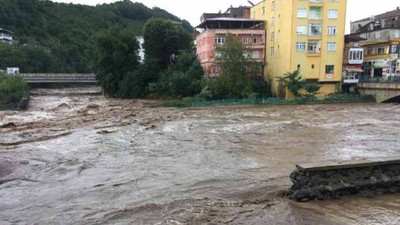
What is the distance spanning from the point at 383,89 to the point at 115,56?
39269 mm

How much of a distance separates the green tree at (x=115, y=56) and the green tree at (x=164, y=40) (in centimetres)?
288

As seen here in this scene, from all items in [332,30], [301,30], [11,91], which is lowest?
[11,91]

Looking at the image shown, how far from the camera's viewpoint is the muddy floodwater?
31.0 ft

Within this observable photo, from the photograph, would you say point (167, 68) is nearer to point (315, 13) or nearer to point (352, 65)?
point (315, 13)

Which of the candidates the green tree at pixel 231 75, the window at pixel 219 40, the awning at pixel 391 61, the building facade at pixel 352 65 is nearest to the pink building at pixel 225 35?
the window at pixel 219 40

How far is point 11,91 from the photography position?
4900cm

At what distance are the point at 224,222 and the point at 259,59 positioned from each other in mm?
45762

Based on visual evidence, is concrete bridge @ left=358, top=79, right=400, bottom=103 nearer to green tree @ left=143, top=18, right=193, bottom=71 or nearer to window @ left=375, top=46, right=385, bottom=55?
window @ left=375, top=46, right=385, bottom=55

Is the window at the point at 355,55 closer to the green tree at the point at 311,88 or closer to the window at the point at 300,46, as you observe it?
the window at the point at 300,46

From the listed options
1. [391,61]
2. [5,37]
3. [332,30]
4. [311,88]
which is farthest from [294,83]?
[5,37]

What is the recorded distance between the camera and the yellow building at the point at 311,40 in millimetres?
46094

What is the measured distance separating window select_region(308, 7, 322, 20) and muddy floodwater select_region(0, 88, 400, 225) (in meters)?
20.7

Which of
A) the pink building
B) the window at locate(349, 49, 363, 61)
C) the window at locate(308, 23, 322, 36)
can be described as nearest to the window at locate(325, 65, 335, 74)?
the window at locate(349, 49, 363, 61)

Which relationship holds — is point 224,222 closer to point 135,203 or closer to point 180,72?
point 135,203
